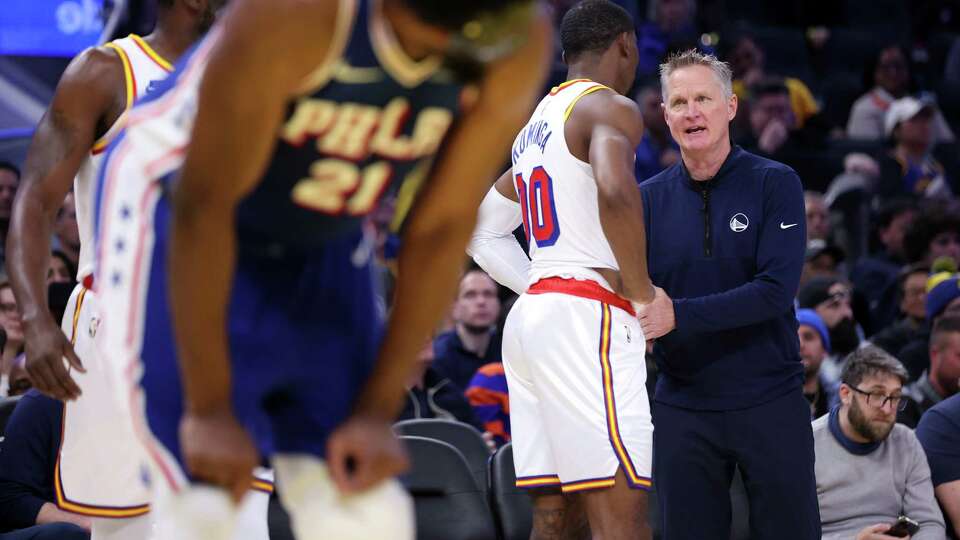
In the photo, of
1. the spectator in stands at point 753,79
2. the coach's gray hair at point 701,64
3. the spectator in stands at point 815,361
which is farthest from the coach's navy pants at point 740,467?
the spectator in stands at point 753,79

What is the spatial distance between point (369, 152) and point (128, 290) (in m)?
0.53

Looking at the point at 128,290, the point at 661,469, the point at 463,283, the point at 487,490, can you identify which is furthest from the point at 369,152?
the point at 463,283

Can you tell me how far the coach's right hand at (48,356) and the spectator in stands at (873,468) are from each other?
3557mm

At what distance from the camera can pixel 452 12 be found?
2.19 m

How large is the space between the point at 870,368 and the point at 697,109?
1.68m

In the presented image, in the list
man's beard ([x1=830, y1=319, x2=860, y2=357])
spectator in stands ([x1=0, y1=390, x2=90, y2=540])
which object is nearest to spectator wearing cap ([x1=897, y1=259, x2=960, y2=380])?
man's beard ([x1=830, y1=319, x2=860, y2=357])

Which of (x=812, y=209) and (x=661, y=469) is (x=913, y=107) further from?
(x=661, y=469)

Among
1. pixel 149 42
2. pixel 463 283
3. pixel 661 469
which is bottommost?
pixel 661 469

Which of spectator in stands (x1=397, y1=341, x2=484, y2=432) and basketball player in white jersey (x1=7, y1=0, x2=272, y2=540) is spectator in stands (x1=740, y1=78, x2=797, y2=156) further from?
basketball player in white jersey (x1=7, y1=0, x2=272, y2=540)

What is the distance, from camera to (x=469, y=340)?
313 inches

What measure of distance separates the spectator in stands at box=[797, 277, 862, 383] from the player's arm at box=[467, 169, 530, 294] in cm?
291

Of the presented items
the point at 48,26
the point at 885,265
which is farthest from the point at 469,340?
the point at 885,265

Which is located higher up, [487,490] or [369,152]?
[369,152]

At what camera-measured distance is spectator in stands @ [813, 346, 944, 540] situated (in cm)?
601
